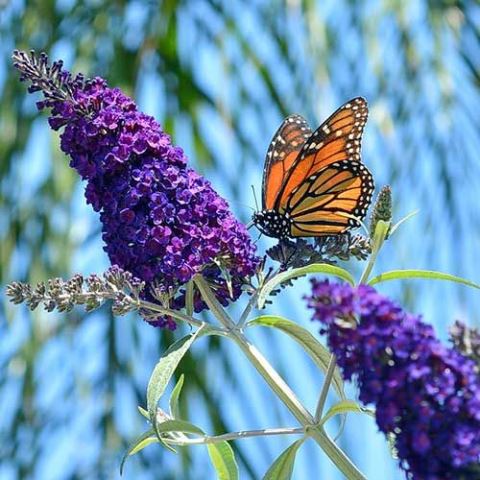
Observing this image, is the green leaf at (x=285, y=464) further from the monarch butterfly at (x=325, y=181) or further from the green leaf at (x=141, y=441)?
the monarch butterfly at (x=325, y=181)

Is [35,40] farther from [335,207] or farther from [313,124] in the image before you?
[335,207]

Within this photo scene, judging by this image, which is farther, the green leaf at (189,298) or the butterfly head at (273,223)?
the butterfly head at (273,223)

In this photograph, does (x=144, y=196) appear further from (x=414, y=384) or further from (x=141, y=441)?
(x=414, y=384)

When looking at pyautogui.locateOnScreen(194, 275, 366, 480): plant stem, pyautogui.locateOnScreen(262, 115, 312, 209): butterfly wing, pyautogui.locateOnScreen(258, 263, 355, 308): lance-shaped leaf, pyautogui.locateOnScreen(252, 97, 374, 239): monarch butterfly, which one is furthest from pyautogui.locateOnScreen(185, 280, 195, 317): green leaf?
pyautogui.locateOnScreen(262, 115, 312, 209): butterfly wing

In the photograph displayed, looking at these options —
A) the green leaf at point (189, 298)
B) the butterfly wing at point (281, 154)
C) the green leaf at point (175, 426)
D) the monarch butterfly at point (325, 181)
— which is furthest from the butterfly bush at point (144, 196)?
the butterfly wing at point (281, 154)

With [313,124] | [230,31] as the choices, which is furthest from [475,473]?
[230,31]

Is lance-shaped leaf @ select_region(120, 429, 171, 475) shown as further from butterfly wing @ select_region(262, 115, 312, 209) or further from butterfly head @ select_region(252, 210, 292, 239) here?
butterfly wing @ select_region(262, 115, 312, 209)
